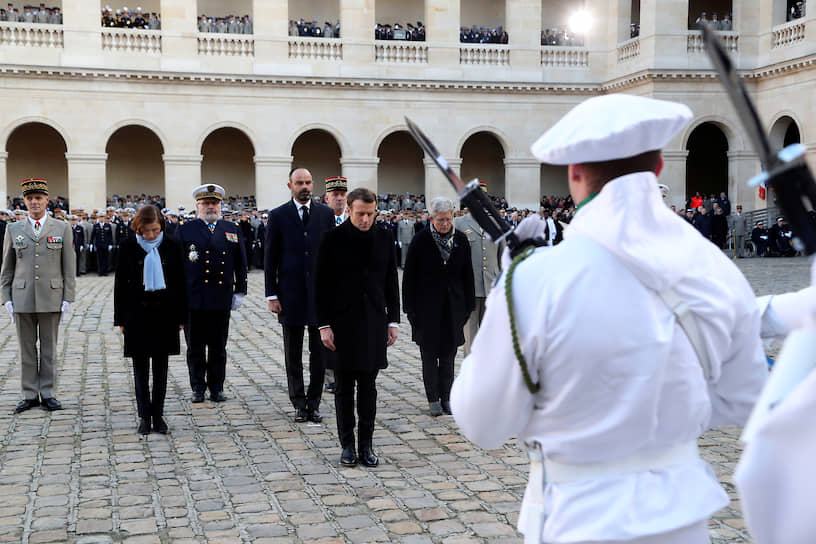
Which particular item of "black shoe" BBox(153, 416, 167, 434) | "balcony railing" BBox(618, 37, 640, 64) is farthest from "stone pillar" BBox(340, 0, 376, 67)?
"black shoe" BBox(153, 416, 167, 434)

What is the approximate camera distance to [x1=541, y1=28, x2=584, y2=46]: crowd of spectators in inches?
1309

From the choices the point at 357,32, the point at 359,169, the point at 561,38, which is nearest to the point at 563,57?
the point at 561,38

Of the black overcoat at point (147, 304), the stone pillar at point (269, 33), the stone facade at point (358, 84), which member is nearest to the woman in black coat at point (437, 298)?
the black overcoat at point (147, 304)

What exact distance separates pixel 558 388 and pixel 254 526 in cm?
312

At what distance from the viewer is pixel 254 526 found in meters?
4.77

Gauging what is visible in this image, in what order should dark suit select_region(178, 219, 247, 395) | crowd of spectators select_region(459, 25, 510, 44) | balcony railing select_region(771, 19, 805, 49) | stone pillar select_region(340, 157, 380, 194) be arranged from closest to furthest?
1. dark suit select_region(178, 219, 247, 395)
2. balcony railing select_region(771, 19, 805, 49)
3. stone pillar select_region(340, 157, 380, 194)
4. crowd of spectators select_region(459, 25, 510, 44)

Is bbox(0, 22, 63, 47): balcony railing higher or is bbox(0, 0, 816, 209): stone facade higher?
bbox(0, 22, 63, 47): balcony railing

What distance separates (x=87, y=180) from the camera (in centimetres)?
3022

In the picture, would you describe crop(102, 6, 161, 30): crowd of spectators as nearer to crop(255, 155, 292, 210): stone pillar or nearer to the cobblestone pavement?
crop(255, 155, 292, 210): stone pillar

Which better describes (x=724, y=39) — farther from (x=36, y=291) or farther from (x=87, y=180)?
(x=36, y=291)

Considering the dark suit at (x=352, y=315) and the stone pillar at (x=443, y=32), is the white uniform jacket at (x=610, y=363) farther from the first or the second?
the stone pillar at (x=443, y=32)

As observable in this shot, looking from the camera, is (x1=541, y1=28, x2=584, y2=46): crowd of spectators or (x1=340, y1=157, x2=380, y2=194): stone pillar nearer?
(x1=340, y1=157, x2=380, y2=194): stone pillar

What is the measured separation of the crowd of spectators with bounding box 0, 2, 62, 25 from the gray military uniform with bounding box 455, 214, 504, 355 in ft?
85.3

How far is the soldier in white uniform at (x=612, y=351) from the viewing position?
6.79 feet
